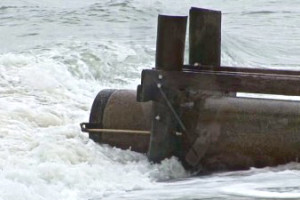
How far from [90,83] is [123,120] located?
427cm

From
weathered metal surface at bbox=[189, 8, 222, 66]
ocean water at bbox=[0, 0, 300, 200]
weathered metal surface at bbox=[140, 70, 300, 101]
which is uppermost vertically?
weathered metal surface at bbox=[189, 8, 222, 66]

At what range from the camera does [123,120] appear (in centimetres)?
805

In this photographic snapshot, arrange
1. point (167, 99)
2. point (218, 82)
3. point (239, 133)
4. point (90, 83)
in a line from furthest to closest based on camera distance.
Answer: point (90, 83), point (167, 99), point (239, 133), point (218, 82)

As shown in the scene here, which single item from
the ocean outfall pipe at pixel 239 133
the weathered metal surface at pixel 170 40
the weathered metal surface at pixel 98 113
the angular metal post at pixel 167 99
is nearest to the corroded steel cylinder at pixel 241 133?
the ocean outfall pipe at pixel 239 133

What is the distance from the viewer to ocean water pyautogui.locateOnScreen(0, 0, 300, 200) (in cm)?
693

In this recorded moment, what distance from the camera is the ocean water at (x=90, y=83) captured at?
Answer: 6930 mm

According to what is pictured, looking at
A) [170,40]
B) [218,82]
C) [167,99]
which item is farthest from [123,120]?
[218,82]

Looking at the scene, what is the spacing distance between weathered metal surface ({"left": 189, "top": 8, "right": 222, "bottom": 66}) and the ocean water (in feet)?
3.60

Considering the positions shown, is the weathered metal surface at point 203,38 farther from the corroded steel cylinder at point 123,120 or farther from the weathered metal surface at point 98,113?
the weathered metal surface at point 98,113

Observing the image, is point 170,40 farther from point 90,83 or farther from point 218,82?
point 90,83

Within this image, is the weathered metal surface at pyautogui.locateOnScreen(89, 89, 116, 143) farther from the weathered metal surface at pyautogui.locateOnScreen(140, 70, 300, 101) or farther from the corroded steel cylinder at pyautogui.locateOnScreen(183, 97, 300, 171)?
the corroded steel cylinder at pyautogui.locateOnScreen(183, 97, 300, 171)

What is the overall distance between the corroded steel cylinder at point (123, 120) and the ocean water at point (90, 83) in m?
0.10

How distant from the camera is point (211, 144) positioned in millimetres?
7621

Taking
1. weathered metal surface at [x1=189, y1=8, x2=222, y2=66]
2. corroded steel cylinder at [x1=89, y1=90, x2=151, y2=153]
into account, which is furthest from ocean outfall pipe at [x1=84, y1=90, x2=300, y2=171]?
weathered metal surface at [x1=189, y1=8, x2=222, y2=66]
